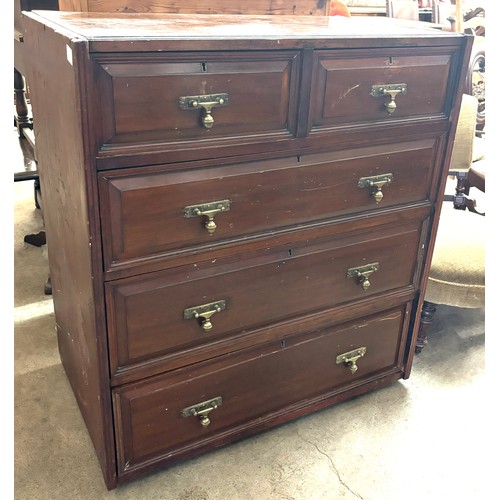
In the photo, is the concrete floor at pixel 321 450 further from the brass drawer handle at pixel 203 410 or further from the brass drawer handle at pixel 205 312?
the brass drawer handle at pixel 205 312

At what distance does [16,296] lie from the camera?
216 cm

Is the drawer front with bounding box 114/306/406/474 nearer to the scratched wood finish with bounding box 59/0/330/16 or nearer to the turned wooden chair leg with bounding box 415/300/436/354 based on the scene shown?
the turned wooden chair leg with bounding box 415/300/436/354

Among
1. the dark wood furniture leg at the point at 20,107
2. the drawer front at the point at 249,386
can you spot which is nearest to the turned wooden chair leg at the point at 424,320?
the drawer front at the point at 249,386

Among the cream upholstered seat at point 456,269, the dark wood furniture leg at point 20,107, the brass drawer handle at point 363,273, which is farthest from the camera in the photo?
the dark wood furniture leg at point 20,107

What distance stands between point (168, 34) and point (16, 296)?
1503 millimetres

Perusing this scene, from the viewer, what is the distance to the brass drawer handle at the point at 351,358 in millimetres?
1581

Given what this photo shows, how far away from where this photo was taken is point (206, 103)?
41.3 inches

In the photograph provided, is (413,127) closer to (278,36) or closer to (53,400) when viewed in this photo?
(278,36)

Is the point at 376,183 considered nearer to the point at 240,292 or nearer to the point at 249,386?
the point at 240,292

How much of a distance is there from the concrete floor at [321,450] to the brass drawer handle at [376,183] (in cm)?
71

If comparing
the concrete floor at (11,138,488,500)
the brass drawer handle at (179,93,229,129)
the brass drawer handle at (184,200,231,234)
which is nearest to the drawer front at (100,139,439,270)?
the brass drawer handle at (184,200,231,234)

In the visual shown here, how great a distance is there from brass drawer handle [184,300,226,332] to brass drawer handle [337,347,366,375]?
473 millimetres

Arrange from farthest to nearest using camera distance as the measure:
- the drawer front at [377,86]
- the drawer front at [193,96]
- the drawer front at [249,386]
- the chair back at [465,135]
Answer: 1. the chair back at [465,135]
2. the drawer front at [249,386]
3. the drawer front at [377,86]
4. the drawer front at [193,96]
